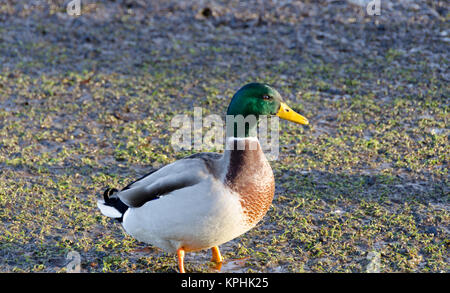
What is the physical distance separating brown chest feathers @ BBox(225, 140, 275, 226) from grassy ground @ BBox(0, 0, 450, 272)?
0.48 metres

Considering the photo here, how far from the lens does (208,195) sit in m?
3.15

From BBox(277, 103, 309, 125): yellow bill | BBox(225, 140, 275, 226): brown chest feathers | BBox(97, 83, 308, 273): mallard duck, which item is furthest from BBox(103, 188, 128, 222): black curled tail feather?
BBox(277, 103, 309, 125): yellow bill

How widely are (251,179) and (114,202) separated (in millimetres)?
840

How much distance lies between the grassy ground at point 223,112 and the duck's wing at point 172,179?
0.43 m

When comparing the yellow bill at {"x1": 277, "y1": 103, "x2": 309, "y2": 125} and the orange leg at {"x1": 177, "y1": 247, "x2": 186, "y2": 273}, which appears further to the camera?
the yellow bill at {"x1": 277, "y1": 103, "x2": 309, "y2": 125}

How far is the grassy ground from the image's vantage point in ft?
12.4

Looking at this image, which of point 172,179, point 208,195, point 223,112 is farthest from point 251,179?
point 223,112

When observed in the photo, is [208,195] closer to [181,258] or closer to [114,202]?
[181,258]

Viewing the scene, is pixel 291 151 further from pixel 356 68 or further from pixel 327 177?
pixel 356 68

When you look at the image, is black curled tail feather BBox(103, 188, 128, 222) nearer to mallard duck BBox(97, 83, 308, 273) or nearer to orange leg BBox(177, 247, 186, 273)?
mallard duck BBox(97, 83, 308, 273)

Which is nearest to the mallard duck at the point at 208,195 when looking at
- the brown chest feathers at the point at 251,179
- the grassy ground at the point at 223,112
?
the brown chest feathers at the point at 251,179

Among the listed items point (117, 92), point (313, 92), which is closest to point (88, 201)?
point (117, 92)

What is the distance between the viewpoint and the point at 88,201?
4301 mm

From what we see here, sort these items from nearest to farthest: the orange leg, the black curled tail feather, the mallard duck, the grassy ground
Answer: the mallard duck < the orange leg < the black curled tail feather < the grassy ground
